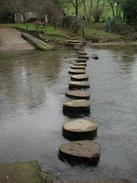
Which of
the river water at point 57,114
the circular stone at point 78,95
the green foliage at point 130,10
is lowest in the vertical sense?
the river water at point 57,114

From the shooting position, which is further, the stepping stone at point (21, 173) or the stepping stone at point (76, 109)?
the stepping stone at point (76, 109)

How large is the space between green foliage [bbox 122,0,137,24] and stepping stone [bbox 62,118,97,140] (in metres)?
25.5

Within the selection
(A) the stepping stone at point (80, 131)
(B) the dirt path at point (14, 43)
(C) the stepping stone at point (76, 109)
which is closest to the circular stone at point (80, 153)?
(A) the stepping stone at point (80, 131)

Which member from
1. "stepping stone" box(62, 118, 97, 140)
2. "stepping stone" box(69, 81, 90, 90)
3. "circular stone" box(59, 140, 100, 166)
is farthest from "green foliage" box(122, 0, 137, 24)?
"circular stone" box(59, 140, 100, 166)

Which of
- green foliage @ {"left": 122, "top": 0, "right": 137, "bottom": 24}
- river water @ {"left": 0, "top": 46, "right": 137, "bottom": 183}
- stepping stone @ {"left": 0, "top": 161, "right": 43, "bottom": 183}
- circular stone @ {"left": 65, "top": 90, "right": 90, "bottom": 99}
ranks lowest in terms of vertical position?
river water @ {"left": 0, "top": 46, "right": 137, "bottom": 183}

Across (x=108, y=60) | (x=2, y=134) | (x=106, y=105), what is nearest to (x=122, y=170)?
(x=2, y=134)

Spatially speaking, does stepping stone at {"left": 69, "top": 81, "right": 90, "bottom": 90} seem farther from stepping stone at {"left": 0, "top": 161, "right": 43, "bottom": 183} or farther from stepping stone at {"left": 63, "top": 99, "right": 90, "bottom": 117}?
stepping stone at {"left": 0, "top": 161, "right": 43, "bottom": 183}

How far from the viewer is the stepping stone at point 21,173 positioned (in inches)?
209

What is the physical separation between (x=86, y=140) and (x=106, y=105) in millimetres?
2736

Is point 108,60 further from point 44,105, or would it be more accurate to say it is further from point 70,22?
point 70,22

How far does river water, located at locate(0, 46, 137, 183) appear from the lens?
20.4ft

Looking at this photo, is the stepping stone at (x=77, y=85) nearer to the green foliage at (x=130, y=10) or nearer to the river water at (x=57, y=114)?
the river water at (x=57, y=114)

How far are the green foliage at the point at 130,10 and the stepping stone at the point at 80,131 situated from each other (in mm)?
25496

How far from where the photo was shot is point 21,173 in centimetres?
549
